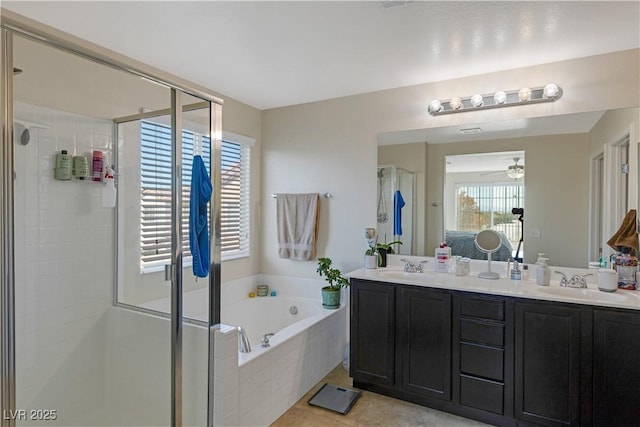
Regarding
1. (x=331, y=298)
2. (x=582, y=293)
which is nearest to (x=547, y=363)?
(x=582, y=293)

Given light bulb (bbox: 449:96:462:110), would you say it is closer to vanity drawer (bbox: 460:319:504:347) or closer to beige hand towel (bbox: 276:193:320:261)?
beige hand towel (bbox: 276:193:320:261)

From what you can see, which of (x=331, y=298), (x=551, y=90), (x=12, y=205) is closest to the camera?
(x=12, y=205)

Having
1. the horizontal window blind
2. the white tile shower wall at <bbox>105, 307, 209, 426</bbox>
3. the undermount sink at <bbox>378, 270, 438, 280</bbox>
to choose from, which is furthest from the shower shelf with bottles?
the white tile shower wall at <bbox>105, 307, 209, 426</bbox>

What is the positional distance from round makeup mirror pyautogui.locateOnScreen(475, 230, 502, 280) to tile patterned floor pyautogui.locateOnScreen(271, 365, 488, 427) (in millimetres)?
1003

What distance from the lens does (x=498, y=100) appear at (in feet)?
8.68

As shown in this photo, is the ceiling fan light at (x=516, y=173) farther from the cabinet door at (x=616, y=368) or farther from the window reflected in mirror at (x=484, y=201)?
the cabinet door at (x=616, y=368)

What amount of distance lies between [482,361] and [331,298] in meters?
1.33

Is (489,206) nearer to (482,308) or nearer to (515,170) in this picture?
(515,170)

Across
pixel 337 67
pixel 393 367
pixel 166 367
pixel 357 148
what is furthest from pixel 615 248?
pixel 166 367

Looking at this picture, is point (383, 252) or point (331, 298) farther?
point (331, 298)

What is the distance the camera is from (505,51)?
238 centimetres

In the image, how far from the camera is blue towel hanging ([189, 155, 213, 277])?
2.08 metres

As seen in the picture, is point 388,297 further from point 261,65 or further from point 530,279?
point 261,65

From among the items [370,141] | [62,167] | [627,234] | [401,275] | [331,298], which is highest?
[370,141]
